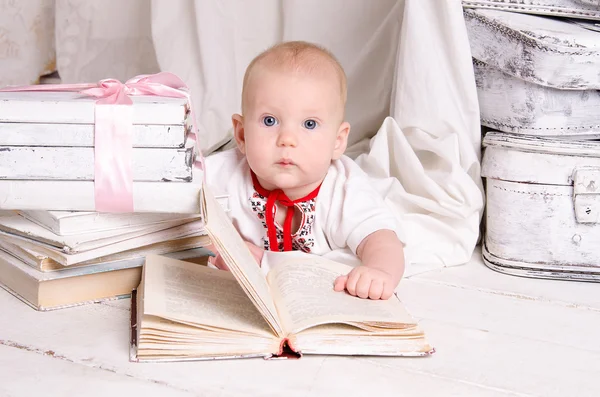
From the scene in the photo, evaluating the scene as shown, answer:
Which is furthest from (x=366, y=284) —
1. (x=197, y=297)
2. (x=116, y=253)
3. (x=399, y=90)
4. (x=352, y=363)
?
(x=399, y=90)

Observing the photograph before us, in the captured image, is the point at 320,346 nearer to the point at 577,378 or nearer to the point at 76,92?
the point at 577,378

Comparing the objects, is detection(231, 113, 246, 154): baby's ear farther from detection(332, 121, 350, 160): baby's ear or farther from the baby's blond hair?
detection(332, 121, 350, 160): baby's ear

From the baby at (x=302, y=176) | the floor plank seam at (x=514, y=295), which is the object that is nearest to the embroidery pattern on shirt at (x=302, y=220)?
the baby at (x=302, y=176)

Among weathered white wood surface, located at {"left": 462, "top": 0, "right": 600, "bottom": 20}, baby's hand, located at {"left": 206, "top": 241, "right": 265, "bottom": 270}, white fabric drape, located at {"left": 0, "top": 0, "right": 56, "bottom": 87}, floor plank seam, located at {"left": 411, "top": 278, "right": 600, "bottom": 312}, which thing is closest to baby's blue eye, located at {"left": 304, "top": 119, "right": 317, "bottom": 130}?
baby's hand, located at {"left": 206, "top": 241, "right": 265, "bottom": 270}

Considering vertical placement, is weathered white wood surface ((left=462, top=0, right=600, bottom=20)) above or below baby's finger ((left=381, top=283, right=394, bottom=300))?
above

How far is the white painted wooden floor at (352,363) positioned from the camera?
0.97 metres

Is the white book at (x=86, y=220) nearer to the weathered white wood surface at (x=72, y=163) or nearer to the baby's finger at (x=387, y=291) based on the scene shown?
the weathered white wood surface at (x=72, y=163)

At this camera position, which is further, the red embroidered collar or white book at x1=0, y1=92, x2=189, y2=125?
the red embroidered collar

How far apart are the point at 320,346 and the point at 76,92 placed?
622 mm

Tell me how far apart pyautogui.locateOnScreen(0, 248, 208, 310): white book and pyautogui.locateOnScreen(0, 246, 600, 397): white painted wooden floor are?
0.02m

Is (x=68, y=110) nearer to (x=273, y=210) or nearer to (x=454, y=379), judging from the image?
(x=273, y=210)

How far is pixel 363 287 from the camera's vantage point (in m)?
1.14

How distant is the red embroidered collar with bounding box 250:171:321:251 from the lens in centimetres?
141

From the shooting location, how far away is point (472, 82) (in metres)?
1.58
